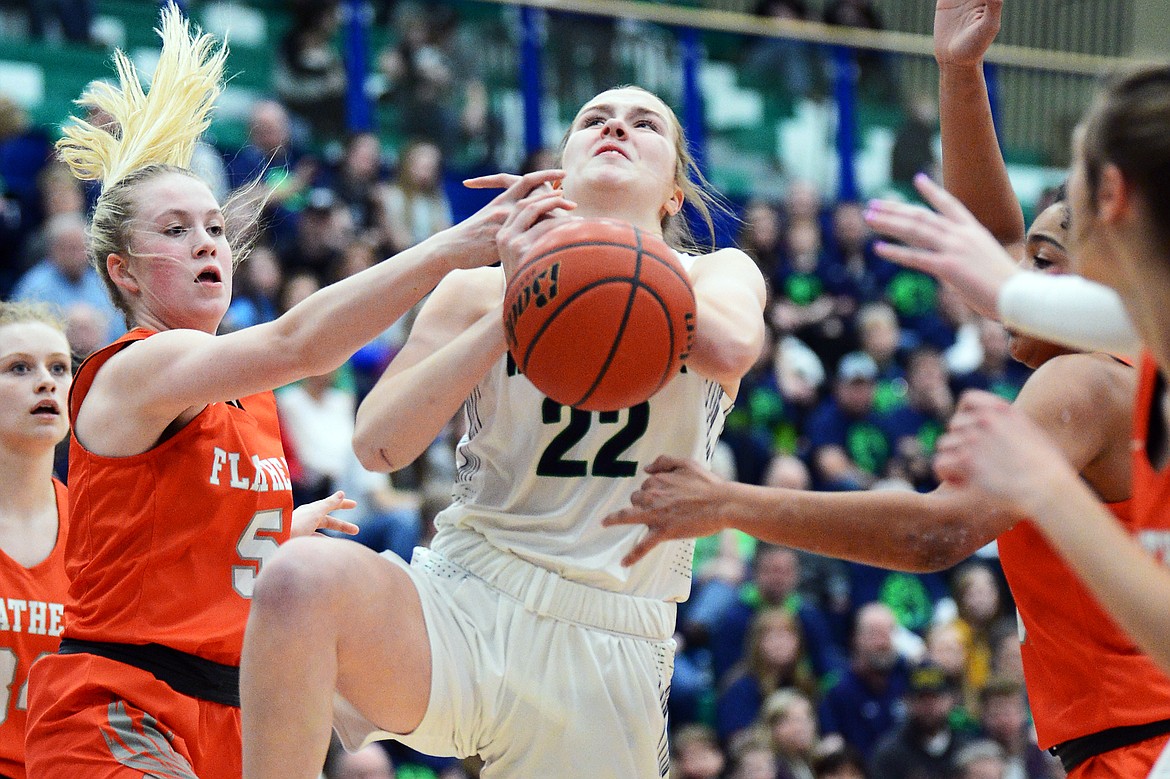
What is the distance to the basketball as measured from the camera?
9.88 feet

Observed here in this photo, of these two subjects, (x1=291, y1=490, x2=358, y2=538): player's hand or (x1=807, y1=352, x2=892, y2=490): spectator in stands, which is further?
(x1=807, y1=352, x2=892, y2=490): spectator in stands

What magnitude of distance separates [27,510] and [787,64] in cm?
861

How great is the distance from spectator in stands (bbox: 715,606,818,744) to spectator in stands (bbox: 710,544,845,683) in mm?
57

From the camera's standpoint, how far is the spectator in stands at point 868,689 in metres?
7.90

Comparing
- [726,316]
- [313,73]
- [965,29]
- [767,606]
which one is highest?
[965,29]

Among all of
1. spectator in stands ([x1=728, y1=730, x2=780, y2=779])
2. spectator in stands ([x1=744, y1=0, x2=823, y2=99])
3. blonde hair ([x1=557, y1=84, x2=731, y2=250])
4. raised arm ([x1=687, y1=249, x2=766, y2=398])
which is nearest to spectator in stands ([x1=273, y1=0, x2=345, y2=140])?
spectator in stands ([x1=744, y1=0, x2=823, y2=99])

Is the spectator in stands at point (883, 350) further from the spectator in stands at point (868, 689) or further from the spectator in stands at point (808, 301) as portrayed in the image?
the spectator in stands at point (868, 689)

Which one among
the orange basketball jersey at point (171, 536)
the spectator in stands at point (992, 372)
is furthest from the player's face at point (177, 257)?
the spectator in stands at point (992, 372)

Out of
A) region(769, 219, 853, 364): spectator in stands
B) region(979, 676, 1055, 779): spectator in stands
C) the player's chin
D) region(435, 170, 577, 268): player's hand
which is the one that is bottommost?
region(979, 676, 1055, 779): spectator in stands

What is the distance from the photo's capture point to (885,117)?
12.2 metres

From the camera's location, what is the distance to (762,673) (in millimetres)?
7699

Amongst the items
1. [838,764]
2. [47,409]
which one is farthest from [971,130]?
[838,764]

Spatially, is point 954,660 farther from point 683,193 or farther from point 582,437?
point 582,437

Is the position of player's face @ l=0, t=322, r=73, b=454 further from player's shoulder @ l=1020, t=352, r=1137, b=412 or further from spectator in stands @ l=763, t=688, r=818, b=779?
spectator in stands @ l=763, t=688, r=818, b=779
